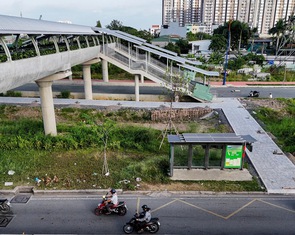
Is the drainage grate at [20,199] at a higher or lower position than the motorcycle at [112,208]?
lower

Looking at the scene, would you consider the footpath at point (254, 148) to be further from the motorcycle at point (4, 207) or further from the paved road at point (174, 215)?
the motorcycle at point (4, 207)

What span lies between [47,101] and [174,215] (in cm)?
1257

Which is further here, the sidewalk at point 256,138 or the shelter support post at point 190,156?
the shelter support post at point 190,156

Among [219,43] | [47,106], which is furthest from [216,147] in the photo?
[219,43]

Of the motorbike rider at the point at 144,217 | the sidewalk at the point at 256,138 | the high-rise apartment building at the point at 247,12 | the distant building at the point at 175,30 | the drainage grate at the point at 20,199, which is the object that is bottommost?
the drainage grate at the point at 20,199

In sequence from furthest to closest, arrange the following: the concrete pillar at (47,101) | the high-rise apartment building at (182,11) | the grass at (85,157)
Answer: the high-rise apartment building at (182,11) < the concrete pillar at (47,101) < the grass at (85,157)

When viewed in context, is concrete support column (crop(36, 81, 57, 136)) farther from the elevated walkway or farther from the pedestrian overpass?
the elevated walkway

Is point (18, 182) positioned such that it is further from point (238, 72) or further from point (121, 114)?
point (238, 72)

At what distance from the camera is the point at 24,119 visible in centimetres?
2352

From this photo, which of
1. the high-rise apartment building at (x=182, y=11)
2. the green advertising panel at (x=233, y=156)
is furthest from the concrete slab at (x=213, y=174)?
the high-rise apartment building at (x=182, y=11)

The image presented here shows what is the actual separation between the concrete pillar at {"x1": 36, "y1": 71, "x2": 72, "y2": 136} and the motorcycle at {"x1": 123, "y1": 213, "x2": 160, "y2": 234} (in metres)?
11.7

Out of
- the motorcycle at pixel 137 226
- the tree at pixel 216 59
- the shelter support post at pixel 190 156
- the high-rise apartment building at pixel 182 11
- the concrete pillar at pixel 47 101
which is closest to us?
the motorcycle at pixel 137 226

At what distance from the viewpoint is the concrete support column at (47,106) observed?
18.8m

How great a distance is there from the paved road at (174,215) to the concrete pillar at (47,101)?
756 centimetres
